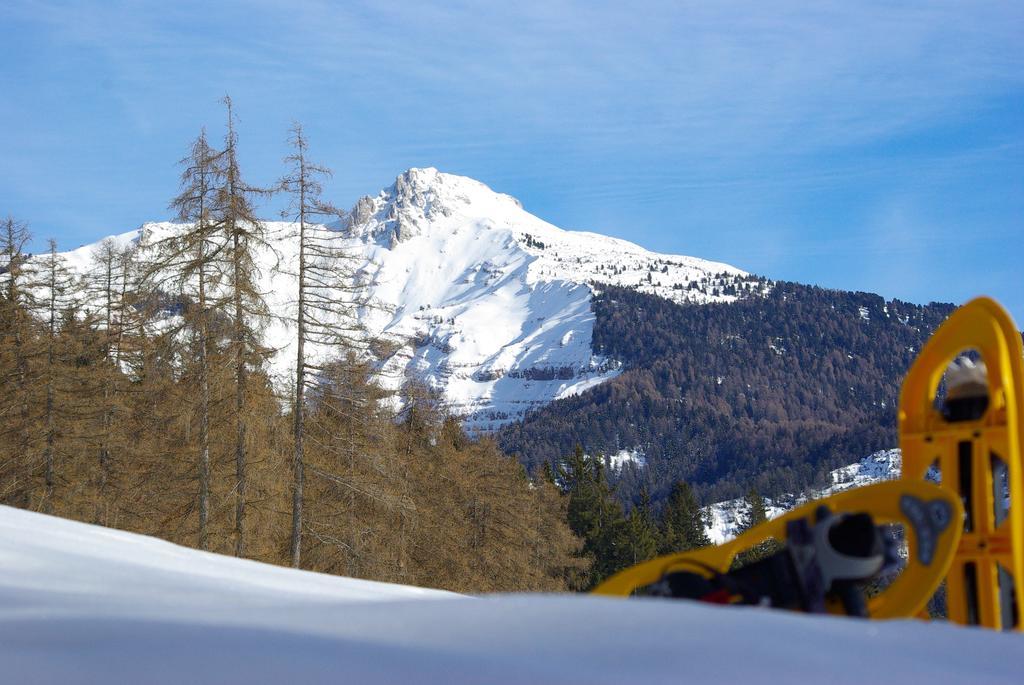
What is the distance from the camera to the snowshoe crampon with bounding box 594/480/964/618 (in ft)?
10.7

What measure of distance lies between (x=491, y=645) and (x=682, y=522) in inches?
2196

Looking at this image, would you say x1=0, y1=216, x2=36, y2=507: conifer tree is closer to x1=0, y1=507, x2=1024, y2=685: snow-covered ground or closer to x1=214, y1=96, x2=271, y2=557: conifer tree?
x1=214, y1=96, x2=271, y2=557: conifer tree

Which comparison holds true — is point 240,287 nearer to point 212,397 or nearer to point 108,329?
point 212,397

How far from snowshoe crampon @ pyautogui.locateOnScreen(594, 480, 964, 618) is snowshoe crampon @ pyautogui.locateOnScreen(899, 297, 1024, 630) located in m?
0.16

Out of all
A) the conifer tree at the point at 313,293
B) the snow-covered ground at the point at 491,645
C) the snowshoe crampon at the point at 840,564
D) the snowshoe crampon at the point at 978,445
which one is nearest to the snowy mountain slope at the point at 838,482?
the conifer tree at the point at 313,293

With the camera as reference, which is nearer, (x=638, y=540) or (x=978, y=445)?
(x=978, y=445)

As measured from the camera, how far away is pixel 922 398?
4820 mm

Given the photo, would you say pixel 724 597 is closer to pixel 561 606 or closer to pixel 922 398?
pixel 561 606

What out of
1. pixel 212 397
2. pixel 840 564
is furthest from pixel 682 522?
pixel 840 564

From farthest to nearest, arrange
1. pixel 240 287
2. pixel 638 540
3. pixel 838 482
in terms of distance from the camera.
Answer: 1. pixel 838 482
2. pixel 638 540
3. pixel 240 287

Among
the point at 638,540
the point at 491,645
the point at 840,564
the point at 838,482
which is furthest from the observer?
the point at 838,482

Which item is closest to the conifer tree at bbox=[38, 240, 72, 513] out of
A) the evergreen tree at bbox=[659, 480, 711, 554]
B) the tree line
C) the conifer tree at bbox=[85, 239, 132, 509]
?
the tree line

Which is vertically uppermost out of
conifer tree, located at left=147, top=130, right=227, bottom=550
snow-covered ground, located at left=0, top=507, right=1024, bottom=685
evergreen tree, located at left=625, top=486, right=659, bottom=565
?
conifer tree, located at left=147, top=130, right=227, bottom=550

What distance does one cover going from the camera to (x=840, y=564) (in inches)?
128
